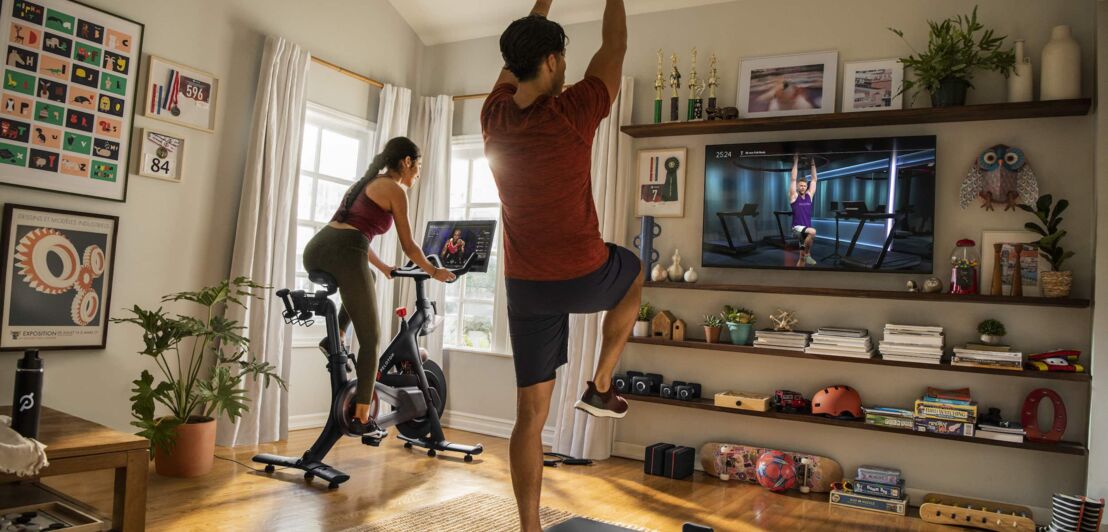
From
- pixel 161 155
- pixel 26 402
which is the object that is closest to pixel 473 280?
pixel 161 155

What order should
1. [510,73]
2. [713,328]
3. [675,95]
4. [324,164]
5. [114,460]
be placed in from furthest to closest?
[324,164] < [675,95] < [713,328] < [114,460] < [510,73]

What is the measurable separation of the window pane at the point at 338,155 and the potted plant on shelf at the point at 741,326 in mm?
2801

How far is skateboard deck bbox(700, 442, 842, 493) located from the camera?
13.5ft

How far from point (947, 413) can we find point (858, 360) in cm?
46

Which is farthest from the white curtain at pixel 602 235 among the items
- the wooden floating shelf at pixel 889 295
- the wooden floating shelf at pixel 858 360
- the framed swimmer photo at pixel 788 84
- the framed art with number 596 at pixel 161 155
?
the framed art with number 596 at pixel 161 155

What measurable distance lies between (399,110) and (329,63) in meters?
0.62

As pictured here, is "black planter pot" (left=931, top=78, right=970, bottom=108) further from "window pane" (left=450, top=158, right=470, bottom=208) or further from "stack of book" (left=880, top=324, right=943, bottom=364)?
"window pane" (left=450, top=158, right=470, bottom=208)

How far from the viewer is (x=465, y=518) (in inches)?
127

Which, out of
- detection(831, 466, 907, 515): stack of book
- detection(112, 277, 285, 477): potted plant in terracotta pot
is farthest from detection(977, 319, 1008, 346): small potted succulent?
detection(112, 277, 285, 477): potted plant in terracotta pot

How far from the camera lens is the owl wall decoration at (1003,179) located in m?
3.85

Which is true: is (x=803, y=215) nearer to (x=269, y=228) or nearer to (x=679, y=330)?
(x=679, y=330)

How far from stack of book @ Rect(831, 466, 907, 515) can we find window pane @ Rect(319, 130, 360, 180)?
367 cm

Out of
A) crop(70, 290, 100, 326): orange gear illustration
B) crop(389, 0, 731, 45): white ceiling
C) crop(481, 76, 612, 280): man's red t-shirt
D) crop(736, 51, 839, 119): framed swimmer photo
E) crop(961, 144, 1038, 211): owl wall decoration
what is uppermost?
crop(389, 0, 731, 45): white ceiling

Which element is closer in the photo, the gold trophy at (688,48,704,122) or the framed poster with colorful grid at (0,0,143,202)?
the framed poster with colorful grid at (0,0,143,202)
